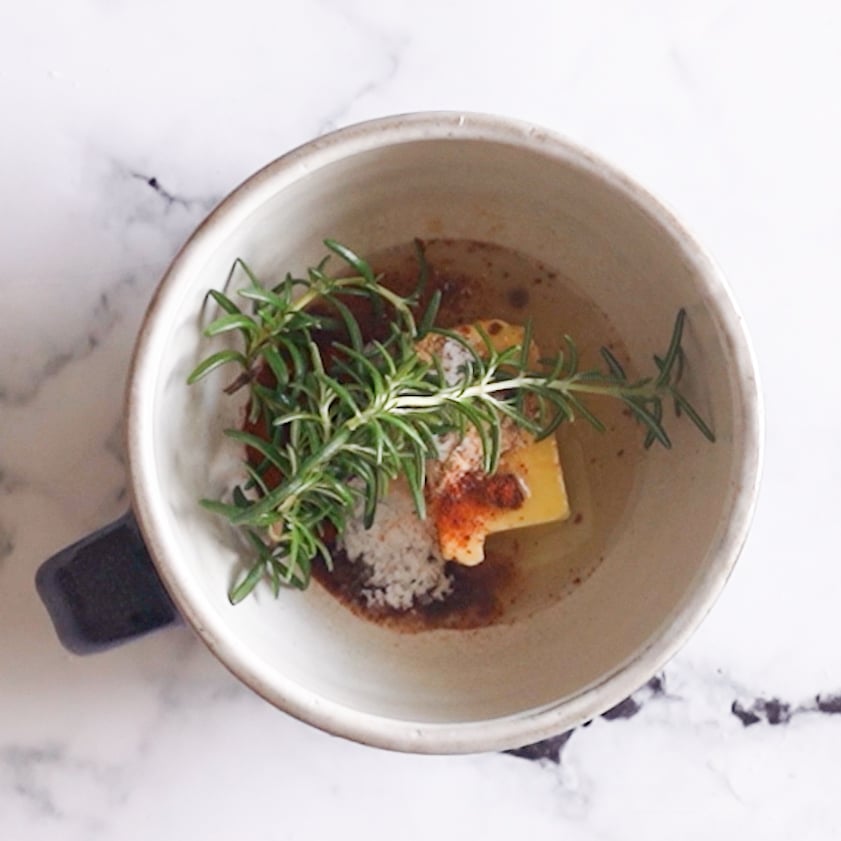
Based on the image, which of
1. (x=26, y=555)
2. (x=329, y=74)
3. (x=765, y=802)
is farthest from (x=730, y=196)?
(x=26, y=555)

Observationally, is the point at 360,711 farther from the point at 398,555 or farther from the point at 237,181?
the point at 237,181

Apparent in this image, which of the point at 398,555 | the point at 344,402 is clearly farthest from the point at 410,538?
the point at 344,402

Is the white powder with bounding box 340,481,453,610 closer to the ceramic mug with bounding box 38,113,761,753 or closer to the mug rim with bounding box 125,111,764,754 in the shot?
the ceramic mug with bounding box 38,113,761,753

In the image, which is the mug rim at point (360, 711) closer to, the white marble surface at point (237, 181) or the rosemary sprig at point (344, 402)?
the rosemary sprig at point (344, 402)

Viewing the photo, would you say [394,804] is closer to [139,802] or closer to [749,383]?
[139,802]

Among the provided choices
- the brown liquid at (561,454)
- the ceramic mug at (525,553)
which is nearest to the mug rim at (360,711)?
the ceramic mug at (525,553)

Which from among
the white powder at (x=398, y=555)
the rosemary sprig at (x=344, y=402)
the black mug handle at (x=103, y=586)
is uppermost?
the rosemary sprig at (x=344, y=402)

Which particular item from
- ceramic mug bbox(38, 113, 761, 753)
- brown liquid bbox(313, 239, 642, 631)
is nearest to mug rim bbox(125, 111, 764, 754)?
ceramic mug bbox(38, 113, 761, 753)
